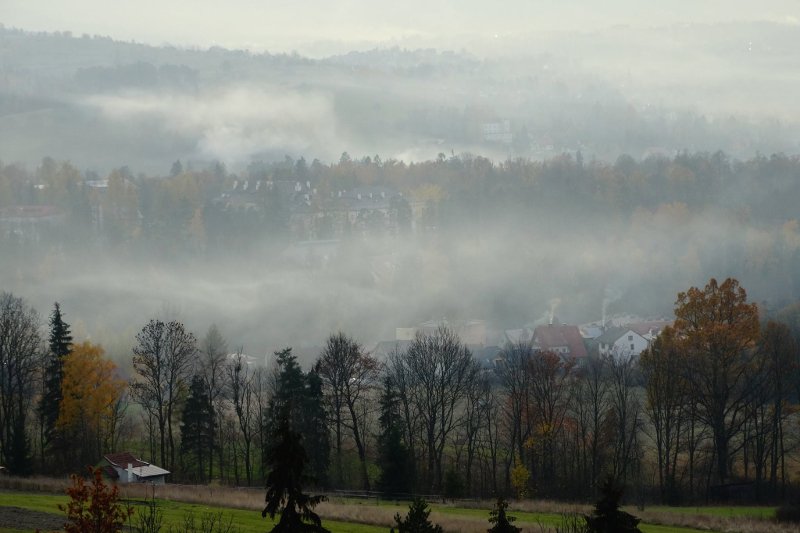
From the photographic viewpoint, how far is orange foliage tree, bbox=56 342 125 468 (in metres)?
34.4

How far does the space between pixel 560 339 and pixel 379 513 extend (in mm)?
39611

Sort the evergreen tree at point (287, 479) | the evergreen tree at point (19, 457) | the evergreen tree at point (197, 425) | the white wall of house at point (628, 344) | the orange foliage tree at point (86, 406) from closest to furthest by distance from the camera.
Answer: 1. the evergreen tree at point (287, 479)
2. the evergreen tree at point (19, 457)
3. the orange foliage tree at point (86, 406)
4. the evergreen tree at point (197, 425)
5. the white wall of house at point (628, 344)

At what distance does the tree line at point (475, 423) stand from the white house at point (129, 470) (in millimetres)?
1842

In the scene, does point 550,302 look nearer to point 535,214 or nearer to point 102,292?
point 535,214

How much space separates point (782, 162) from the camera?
111 m

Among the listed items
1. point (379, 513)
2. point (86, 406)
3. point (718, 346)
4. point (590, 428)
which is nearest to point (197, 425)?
point (86, 406)

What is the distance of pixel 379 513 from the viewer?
983 inches

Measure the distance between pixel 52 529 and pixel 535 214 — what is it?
299 ft

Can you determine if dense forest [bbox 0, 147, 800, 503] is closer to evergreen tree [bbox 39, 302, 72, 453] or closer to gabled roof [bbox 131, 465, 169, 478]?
evergreen tree [bbox 39, 302, 72, 453]

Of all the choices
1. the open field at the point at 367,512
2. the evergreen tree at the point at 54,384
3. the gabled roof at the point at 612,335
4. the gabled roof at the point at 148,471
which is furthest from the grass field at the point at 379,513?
A: the gabled roof at the point at 612,335

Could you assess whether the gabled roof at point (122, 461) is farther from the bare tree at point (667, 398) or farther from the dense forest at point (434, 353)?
the bare tree at point (667, 398)

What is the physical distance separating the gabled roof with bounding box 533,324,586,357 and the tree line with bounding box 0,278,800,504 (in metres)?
21.6

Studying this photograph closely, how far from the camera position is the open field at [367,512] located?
22.9 m

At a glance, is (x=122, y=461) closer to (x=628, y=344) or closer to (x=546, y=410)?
(x=546, y=410)
